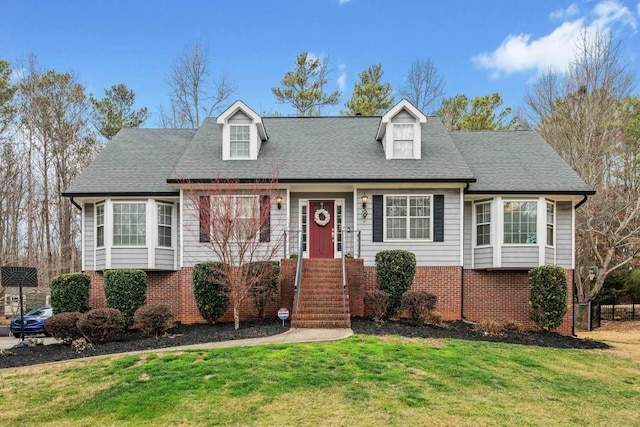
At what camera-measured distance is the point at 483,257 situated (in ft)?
53.4

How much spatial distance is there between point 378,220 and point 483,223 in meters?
3.23

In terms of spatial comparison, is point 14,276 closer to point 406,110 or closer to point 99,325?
point 99,325

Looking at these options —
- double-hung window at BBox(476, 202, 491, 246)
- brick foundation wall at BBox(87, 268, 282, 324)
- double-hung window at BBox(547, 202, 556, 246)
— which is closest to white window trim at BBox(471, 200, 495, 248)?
double-hung window at BBox(476, 202, 491, 246)

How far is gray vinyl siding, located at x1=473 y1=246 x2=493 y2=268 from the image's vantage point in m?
16.1

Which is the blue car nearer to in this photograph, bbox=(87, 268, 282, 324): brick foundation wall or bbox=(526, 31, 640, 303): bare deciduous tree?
bbox=(87, 268, 282, 324): brick foundation wall

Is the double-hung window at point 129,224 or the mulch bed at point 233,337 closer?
the mulch bed at point 233,337

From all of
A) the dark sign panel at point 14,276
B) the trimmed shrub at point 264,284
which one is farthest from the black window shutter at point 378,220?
the dark sign panel at point 14,276

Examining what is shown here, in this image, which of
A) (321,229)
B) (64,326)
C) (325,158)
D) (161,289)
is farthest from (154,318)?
(325,158)

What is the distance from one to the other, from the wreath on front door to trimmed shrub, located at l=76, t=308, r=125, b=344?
6.78m

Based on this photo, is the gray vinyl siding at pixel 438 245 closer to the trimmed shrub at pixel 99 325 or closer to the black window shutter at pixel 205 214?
the black window shutter at pixel 205 214

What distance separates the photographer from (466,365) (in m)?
9.86

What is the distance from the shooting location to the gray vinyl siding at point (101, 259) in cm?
1642

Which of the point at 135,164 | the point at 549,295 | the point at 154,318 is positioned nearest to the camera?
the point at 154,318

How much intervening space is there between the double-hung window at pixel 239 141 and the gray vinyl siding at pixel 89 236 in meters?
4.79
